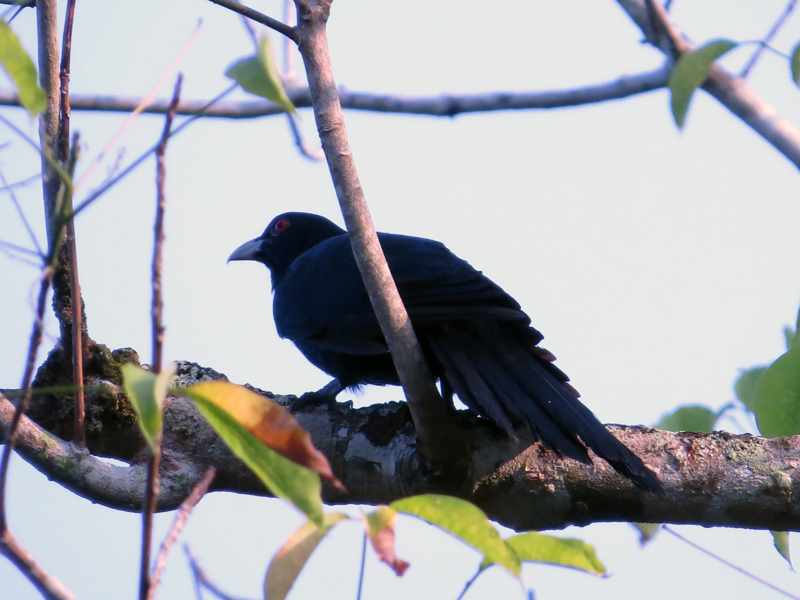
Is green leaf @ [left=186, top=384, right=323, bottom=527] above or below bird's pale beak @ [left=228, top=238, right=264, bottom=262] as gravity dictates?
below

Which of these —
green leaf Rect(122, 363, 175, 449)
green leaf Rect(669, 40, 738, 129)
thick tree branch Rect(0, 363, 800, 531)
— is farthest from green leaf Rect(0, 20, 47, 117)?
thick tree branch Rect(0, 363, 800, 531)

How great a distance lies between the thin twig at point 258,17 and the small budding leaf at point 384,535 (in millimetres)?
1146

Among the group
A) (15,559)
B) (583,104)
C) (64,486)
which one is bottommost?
(15,559)

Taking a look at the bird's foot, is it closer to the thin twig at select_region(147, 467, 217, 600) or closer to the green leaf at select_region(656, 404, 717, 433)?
the green leaf at select_region(656, 404, 717, 433)

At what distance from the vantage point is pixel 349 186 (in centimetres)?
204

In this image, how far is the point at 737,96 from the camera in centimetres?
336

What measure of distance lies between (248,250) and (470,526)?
4.35 m

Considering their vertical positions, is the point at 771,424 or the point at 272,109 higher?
the point at 272,109

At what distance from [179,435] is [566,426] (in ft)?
4.52

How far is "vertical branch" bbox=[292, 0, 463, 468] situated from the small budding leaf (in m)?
1.09

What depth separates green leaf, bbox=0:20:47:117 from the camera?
1.13 m

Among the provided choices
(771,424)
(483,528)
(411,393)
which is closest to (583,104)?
(771,424)

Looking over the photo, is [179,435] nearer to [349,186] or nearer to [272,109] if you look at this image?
[349,186]

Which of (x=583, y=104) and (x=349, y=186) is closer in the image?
(x=349, y=186)
